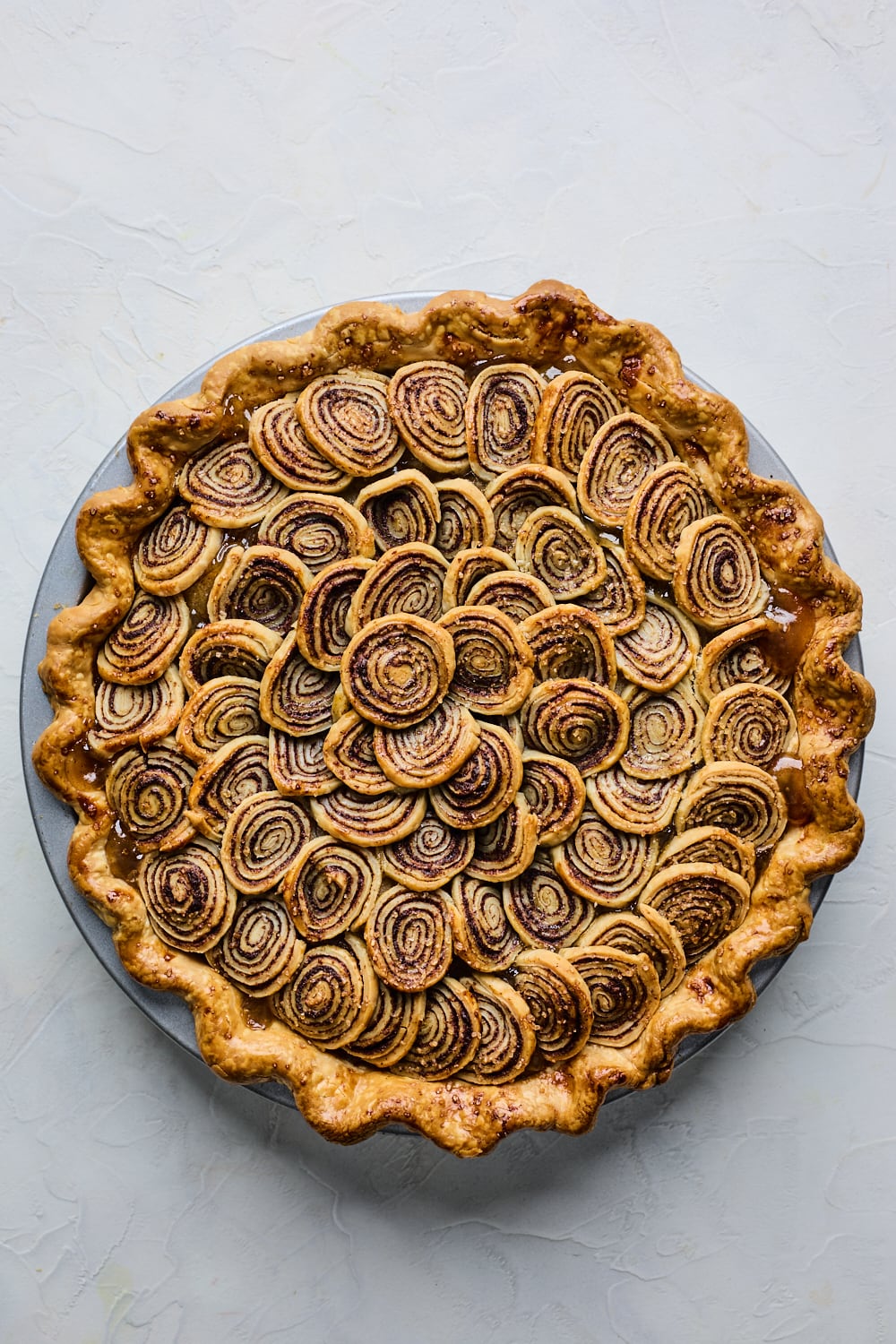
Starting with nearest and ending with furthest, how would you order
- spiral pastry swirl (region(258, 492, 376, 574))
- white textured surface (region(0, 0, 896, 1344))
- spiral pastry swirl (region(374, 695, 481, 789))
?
spiral pastry swirl (region(374, 695, 481, 789)), spiral pastry swirl (region(258, 492, 376, 574)), white textured surface (region(0, 0, 896, 1344))

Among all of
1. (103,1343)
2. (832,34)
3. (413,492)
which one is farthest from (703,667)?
(103,1343)

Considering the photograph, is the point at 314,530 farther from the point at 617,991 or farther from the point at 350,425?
the point at 617,991

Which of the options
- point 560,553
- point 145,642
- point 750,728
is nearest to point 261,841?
point 145,642

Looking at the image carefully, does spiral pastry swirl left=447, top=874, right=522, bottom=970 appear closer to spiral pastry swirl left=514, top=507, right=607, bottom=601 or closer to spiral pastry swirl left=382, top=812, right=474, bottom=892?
spiral pastry swirl left=382, top=812, right=474, bottom=892

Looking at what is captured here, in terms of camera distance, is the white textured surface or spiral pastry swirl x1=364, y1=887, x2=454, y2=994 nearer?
spiral pastry swirl x1=364, y1=887, x2=454, y2=994

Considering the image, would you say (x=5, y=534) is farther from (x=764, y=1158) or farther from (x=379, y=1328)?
(x=764, y=1158)

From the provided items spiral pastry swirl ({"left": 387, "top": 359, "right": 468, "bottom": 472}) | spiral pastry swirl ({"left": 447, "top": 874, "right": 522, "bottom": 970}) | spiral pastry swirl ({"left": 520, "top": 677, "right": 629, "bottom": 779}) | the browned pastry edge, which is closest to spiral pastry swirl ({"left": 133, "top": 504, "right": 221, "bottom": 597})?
the browned pastry edge

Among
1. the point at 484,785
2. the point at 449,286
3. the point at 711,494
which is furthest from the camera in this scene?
the point at 449,286
